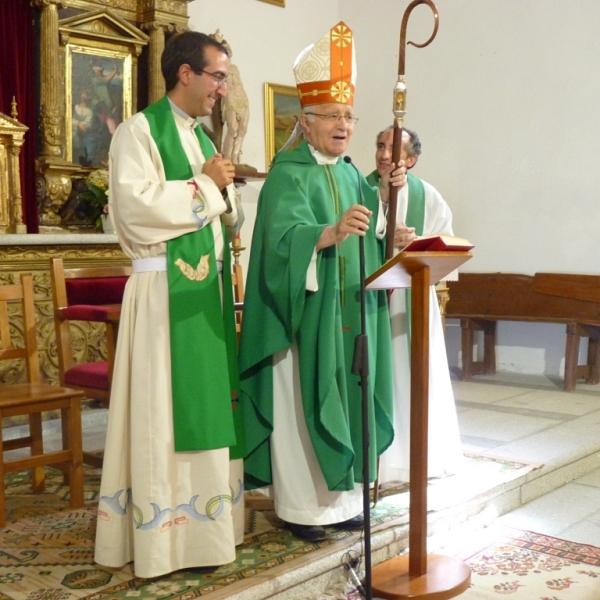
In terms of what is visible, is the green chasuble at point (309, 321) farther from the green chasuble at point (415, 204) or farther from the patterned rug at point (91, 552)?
the green chasuble at point (415, 204)

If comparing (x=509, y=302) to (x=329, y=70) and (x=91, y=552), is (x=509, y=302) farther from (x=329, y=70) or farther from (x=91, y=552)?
(x=91, y=552)

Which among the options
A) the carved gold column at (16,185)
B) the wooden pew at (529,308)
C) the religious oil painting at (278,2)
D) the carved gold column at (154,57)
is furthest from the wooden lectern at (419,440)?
the religious oil painting at (278,2)

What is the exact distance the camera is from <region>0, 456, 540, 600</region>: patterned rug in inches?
98.4

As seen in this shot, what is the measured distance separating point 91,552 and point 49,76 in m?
3.96

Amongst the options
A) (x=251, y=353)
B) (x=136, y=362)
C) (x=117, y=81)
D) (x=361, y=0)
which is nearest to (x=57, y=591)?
(x=136, y=362)

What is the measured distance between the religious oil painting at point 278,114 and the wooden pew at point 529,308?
2.10m

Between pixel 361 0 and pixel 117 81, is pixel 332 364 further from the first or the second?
pixel 361 0

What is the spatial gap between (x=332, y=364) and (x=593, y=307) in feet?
13.3

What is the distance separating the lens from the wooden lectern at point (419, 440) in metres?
2.55

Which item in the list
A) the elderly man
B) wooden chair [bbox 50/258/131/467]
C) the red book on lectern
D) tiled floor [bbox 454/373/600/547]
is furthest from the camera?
tiled floor [bbox 454/373/600/547]

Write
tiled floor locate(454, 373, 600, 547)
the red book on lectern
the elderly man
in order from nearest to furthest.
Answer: the red book on lectern
the elderly man
tiled floor locate(454, 373, 600, 547)

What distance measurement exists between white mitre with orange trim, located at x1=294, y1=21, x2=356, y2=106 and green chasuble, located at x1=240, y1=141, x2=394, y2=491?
0.20m

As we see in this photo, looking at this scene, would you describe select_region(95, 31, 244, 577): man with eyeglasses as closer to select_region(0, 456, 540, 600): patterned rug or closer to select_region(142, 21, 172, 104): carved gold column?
select_region(0, 456, 540, 600): patterned rug

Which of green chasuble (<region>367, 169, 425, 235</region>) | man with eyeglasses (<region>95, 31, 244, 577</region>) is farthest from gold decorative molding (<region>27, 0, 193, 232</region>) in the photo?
man with eyeglasses (<region>95, 31, 244, 577</region>)
